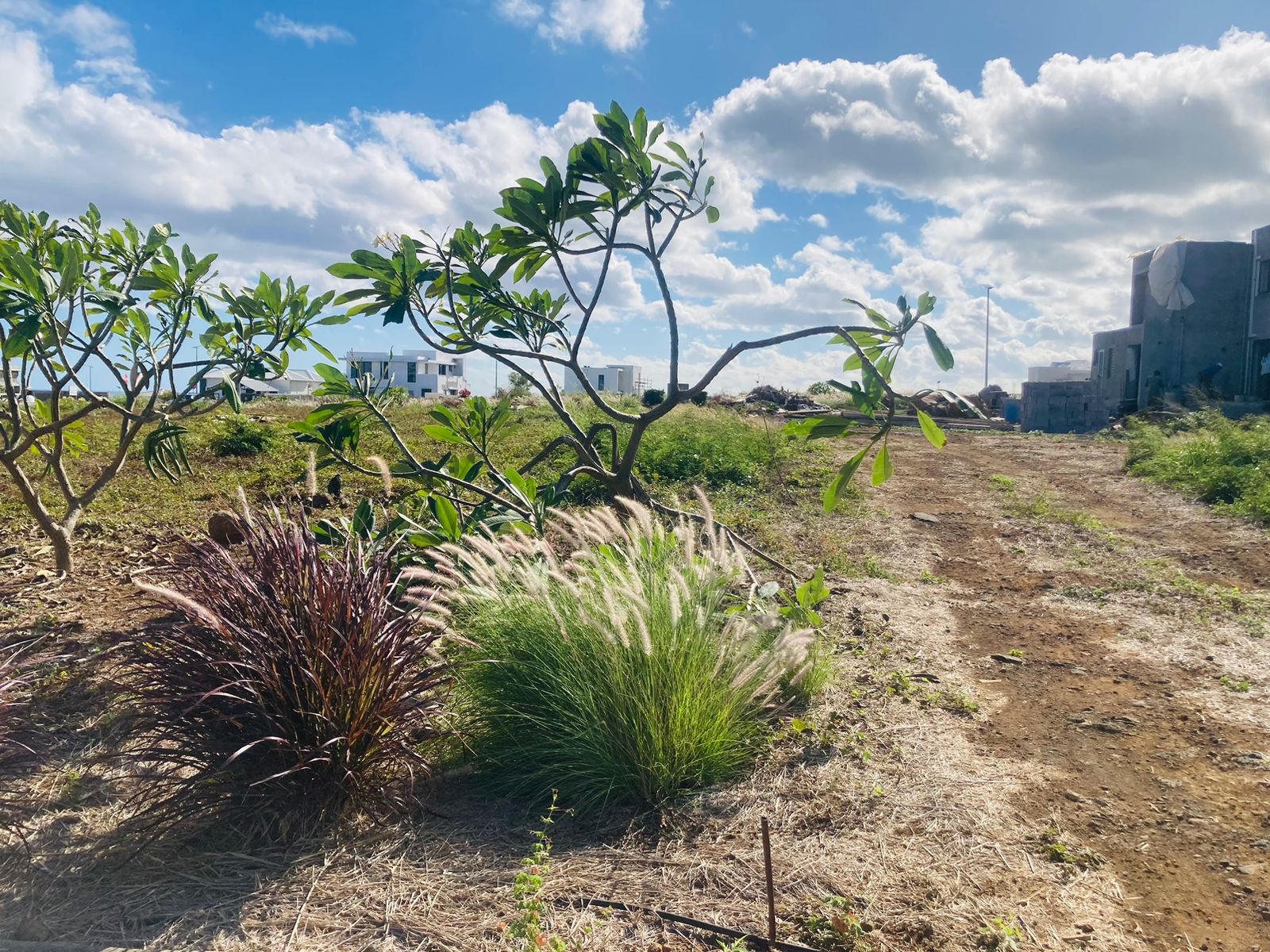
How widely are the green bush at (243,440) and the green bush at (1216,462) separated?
10.3m

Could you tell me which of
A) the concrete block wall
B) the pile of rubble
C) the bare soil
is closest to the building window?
the concrete block wall

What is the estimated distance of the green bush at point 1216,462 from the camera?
8656 mm

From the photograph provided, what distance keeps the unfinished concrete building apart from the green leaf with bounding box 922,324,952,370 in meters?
20.2

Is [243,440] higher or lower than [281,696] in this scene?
higher

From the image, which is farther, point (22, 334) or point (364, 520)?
point (364, 520)

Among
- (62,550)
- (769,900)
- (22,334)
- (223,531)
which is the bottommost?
(769,900)

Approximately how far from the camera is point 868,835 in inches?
101

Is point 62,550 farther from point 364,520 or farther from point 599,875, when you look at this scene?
point 599,875

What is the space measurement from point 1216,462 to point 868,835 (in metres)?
9.89

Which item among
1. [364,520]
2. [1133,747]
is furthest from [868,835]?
[364,520]

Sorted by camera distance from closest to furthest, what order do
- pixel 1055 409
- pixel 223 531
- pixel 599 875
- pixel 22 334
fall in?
pixel 599 875 < pixel 22 334 < pixel 223 531 < pixel 1055 409

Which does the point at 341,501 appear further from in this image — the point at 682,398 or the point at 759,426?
the point at 759,426

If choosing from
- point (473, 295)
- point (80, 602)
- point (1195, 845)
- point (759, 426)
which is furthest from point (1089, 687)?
point (759, 426)

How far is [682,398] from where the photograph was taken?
4.12m
